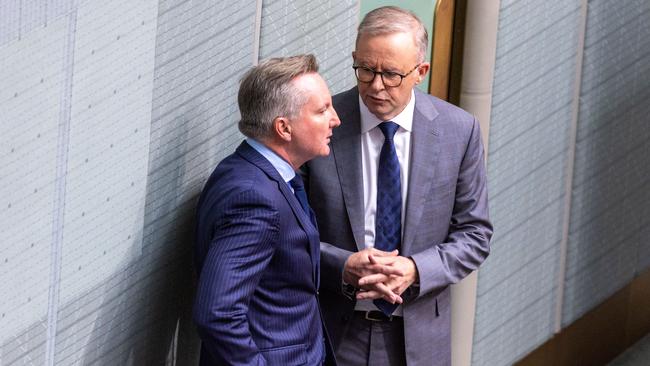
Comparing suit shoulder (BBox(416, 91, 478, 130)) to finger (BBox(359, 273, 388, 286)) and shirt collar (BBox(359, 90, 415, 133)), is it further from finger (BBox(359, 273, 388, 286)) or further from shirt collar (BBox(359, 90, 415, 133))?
finger (BBox(359, 273, 388, 286))

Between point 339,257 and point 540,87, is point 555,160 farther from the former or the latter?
point 339,257

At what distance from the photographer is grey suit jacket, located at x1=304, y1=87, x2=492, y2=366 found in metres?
4.37

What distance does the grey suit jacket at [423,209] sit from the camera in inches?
172

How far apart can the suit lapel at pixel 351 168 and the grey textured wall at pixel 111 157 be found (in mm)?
330

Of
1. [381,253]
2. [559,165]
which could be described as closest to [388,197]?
[381,253]

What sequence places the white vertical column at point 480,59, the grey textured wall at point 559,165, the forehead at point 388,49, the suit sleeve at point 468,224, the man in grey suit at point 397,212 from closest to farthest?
the forehead at point 388,49
the man in grey suit at point 397,212
the suit sleeve at point 468,224
the white vertical column at point 480,59
the grey textured wall at point 559,165

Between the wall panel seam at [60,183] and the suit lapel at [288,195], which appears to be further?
the suit lapel at [288,195]

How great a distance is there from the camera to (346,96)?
4.46 metres

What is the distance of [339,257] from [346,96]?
531mm

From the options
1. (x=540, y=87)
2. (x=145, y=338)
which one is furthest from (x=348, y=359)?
(x=540, y=87)

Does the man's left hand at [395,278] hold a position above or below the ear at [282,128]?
below

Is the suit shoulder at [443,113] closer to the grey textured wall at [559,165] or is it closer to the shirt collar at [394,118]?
the shirt collar at [394,118]

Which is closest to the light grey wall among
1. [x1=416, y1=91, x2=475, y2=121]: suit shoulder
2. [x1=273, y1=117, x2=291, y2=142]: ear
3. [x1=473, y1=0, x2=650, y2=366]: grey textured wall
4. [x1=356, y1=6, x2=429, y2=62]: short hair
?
[x1=473, y1=0, x2=650, y2=366]: grey textured wall

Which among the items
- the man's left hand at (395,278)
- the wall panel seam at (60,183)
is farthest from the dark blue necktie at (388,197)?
the wall panel seam at (60,183)
